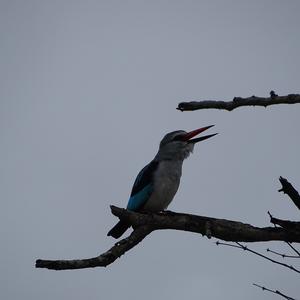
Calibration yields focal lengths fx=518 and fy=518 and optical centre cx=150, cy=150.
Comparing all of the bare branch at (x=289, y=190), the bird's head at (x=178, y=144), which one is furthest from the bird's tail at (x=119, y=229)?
the bare branch at (x=289, y=190)

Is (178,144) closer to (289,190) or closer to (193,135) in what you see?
(193,135)

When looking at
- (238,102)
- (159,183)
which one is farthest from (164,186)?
(238,102)

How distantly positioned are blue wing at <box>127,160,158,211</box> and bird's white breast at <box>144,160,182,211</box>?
9 cm

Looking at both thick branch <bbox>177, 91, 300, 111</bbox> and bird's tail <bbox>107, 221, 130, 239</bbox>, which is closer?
thick branch <bbox>177, 91, 300, 111</bbox>

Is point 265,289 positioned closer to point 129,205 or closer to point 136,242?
point 136,242

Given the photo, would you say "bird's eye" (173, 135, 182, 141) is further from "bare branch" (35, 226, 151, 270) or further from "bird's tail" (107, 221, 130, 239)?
"bare branch" (35, 226, 151, 270)

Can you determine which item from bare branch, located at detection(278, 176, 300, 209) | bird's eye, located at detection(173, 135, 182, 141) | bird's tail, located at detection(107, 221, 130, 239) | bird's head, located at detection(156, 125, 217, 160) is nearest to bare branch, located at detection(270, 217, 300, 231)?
bare branch, located at detection(278, 176, 300, 209)

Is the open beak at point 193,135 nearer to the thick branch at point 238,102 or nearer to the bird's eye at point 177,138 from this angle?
the bird's eye at point 177,138

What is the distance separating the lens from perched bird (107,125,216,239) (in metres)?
8.88

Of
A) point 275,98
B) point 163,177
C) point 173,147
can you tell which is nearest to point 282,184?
point 275,98

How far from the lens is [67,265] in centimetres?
485

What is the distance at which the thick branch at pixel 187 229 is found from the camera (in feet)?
17.6

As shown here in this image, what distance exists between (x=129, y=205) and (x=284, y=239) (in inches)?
159

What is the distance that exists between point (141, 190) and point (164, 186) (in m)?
0.41
